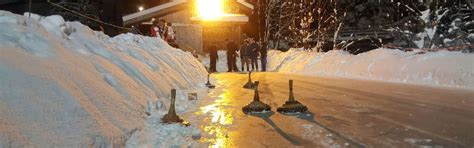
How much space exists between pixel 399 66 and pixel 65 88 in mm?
14689

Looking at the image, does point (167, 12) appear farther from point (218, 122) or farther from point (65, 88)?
point (65, 88)

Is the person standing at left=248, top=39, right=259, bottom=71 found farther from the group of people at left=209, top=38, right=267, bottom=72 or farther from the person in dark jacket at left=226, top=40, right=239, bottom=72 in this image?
A: the person in dark jacket at left=226, top=40, right=239, bottom=72

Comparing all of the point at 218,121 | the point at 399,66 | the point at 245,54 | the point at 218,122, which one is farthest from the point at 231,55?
the point at 218,122

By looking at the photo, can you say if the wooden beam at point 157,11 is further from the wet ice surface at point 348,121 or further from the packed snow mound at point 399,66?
A: the wet ice surface at point 348,121

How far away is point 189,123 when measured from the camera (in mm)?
8141

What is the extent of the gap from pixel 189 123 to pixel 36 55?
2.55m

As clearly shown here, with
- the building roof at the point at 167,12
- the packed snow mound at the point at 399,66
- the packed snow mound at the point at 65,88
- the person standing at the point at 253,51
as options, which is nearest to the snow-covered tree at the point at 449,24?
the packed snow mound at the point at 399,66

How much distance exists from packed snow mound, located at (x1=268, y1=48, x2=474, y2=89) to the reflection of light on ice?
7.54 metres

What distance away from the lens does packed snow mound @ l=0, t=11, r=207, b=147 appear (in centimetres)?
Result: 510

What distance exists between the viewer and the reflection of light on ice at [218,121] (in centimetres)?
693

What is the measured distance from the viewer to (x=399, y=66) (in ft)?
60.8

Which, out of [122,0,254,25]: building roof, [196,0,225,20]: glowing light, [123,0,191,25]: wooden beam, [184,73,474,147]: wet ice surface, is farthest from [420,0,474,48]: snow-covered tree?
[123,0,191,25]: wooden beam

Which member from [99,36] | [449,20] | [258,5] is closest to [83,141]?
[99,36]

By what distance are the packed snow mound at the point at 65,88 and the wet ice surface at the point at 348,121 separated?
1215 millimetres
